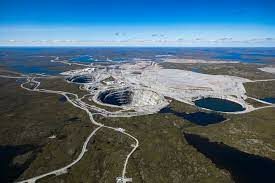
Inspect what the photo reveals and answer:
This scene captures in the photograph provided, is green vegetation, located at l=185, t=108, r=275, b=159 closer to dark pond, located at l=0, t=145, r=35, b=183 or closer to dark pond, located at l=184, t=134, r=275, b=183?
dark pond, located at l=184, t=134, r=275, b=183

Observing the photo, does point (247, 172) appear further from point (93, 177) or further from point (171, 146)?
point (93, 177)

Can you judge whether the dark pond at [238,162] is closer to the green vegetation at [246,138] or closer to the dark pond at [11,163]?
the green vegetation at [246,138]

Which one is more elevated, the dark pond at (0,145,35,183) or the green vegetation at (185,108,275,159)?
the dark pond at (0,145,35,183)

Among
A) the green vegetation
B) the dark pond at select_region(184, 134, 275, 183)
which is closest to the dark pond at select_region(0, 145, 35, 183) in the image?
the dark pond at select_region(184, 134, 275, 183)

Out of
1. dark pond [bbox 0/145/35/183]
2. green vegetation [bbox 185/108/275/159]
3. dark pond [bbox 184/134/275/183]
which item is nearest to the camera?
dark pond [bbox 0/145/35/183]

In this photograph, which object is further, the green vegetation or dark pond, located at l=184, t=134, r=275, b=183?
the green vegetation

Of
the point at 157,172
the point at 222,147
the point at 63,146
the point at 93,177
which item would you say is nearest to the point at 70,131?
the point at 63,146
